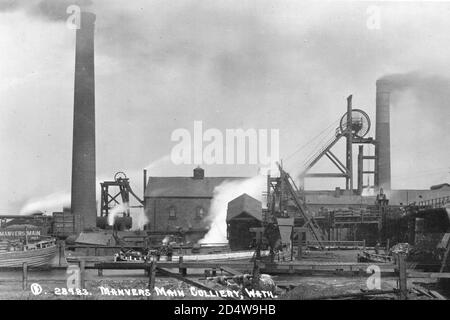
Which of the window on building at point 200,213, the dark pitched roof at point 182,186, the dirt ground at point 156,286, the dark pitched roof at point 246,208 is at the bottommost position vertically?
the dirt ground at point 156,286

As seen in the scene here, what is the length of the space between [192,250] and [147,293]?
2029cm

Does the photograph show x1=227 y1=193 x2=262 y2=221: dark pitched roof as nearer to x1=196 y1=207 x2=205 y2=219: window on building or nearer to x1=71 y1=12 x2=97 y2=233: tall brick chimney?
x1=71 y1=12 x2=97 y2=233: tall brick chimney

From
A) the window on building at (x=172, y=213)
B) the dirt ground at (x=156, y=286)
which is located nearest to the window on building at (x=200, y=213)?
the window on building at (x=172, y=213)

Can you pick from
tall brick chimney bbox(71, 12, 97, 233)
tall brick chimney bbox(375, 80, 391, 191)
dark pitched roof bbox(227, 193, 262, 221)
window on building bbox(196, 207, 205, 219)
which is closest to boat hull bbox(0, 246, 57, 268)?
tall brick chimney bbox(71, 12, 97, 233)

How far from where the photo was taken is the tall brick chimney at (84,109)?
123ft

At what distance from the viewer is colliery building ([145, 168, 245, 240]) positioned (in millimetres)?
52281

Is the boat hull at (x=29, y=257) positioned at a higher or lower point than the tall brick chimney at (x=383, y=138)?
lower

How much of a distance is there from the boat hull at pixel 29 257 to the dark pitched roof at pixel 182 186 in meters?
21.2

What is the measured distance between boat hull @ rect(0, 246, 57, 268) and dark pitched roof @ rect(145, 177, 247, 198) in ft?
69.5

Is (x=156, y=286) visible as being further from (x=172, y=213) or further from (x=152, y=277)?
(x=172, y=213)

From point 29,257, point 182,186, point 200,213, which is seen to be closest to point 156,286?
point 29,257

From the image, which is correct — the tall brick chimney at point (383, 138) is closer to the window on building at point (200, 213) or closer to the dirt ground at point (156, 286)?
the window on building at point (200, 213)

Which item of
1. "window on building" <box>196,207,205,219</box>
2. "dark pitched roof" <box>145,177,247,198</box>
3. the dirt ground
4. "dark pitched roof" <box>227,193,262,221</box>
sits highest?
"dark pitched roof" <box>145,177,247,198</box>
